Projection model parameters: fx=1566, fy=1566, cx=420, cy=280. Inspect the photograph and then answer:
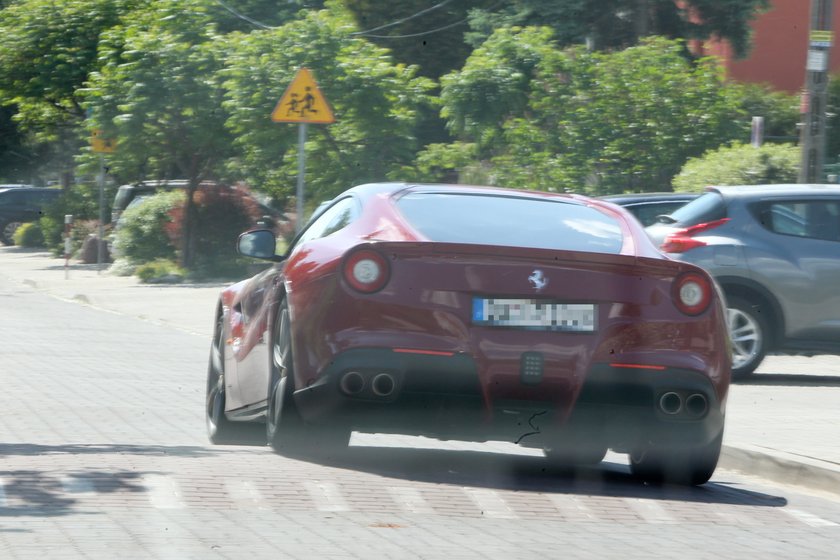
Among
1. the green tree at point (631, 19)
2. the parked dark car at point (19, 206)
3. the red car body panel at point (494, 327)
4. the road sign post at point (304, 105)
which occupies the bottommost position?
the parked dark car at point (19, 206)

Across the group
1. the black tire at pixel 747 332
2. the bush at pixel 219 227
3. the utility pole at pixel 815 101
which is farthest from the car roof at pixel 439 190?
the bush at pixel 219 227

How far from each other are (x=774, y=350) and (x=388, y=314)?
22.7 ft

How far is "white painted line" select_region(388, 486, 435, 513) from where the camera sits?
21.0 feet

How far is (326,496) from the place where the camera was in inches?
257

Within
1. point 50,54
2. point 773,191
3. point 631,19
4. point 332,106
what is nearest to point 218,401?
point 773,191

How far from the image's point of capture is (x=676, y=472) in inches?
298

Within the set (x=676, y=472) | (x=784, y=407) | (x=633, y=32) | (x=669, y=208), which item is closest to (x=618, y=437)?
(x=676, y=472)

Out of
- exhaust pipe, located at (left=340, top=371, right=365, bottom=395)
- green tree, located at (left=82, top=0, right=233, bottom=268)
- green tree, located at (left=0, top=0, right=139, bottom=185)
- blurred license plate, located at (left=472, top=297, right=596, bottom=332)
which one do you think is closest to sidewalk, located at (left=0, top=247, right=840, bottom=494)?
blurred license plate, located at (left=472, top=297, right=596, bottom=332)

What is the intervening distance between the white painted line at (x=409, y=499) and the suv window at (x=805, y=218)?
700cm

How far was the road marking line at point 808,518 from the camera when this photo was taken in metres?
6.79

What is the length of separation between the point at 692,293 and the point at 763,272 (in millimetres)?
6104

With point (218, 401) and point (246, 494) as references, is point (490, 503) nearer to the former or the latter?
point (246, 494)

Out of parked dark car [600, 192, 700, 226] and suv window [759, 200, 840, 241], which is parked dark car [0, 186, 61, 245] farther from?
suv window [759, 200, 840, 241]

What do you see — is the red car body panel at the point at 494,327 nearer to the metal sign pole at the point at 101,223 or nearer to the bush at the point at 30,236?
the metal sign pole at the point at 101,223
